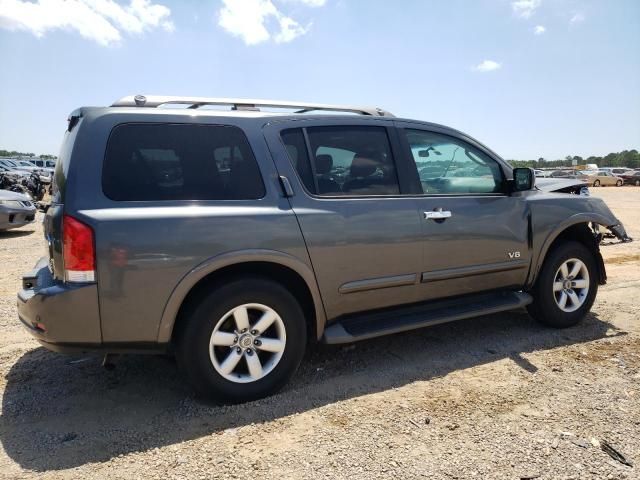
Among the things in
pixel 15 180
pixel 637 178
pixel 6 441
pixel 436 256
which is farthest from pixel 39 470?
pixel 637 178

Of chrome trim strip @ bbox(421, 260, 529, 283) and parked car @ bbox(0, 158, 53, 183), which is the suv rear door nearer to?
chrome trim strip @ bbox(421, 260, 529, 283)

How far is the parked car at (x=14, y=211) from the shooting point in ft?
31.0

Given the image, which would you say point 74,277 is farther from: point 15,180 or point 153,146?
point 15,180

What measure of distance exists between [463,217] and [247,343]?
1937 mm

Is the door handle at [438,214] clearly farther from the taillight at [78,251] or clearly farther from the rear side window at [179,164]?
the taillight at [78,251]

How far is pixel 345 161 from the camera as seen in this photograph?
3.51m

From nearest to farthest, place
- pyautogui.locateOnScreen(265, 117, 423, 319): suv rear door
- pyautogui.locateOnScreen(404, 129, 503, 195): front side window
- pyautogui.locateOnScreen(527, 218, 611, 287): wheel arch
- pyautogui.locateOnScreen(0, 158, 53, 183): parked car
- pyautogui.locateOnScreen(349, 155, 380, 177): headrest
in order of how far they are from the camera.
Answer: pyautogui.locateOnScreen(265, 117, 423, 319): suv rear door
pyautogui.locateOnScreen(349, 155, 380, 177): headrest
pyautogui.locateOnScreen(404, 129, 503, 195): front side window
pyautogui.locateOnScreen(527, 218, 611, 287): wheel arch
pyautogui.locateOnScreen(0, 158, 53, 183): parked car

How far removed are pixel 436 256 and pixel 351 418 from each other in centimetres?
140

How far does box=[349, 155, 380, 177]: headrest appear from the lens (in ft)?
11.6

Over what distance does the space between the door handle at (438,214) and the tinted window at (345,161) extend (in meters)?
0.29

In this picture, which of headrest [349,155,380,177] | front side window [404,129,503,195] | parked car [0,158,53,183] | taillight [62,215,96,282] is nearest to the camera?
taillight [62,215,96,282]

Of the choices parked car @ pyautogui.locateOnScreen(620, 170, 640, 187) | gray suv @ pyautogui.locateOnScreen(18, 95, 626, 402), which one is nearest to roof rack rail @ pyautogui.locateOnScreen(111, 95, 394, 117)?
gray suv @ pyautogui.locateOnScreen(18, 95, 626, 402)

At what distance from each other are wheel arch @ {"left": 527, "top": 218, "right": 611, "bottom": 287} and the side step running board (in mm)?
305

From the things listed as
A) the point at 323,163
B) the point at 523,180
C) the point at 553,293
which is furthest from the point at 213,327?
the point at 553,293
